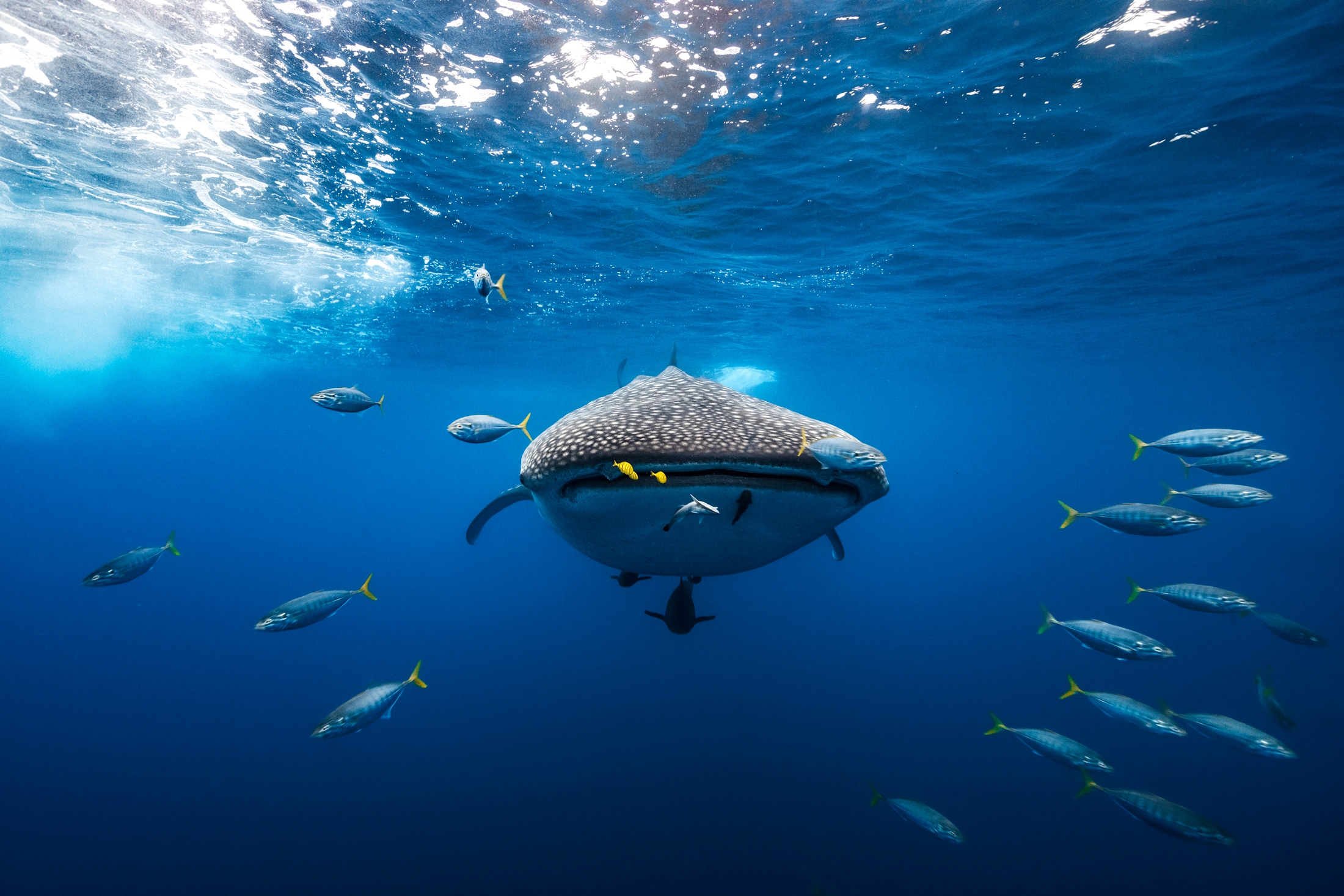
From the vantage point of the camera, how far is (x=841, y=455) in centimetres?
236

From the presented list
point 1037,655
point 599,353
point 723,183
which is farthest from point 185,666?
point 1037,655

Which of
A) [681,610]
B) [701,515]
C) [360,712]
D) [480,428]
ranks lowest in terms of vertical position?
[360,712]

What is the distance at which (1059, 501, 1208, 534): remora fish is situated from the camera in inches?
210

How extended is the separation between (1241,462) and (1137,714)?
3.03 meters

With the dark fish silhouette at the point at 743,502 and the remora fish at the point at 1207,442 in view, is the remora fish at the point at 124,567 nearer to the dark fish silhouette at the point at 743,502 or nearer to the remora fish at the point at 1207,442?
the dark fish silhouette at the point at 743,502

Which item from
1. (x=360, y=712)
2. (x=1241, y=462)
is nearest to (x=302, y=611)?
(x=360, y=712)

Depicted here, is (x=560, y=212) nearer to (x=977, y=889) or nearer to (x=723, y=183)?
(x=723, y=183)

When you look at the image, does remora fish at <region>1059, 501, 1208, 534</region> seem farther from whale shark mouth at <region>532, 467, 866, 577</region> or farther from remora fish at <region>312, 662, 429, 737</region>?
remora fish at <region>312, 662, 429, 737</region>

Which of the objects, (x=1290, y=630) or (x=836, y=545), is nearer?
(x=836, y=545)

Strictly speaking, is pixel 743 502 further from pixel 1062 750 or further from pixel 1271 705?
pixel 1271 705

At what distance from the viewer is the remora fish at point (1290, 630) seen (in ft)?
22.9

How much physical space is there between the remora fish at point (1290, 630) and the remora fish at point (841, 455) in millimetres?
8280

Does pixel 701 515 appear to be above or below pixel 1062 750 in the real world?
above

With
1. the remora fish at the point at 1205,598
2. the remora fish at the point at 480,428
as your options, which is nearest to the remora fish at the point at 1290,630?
the remora fish at the point at 1205,598
